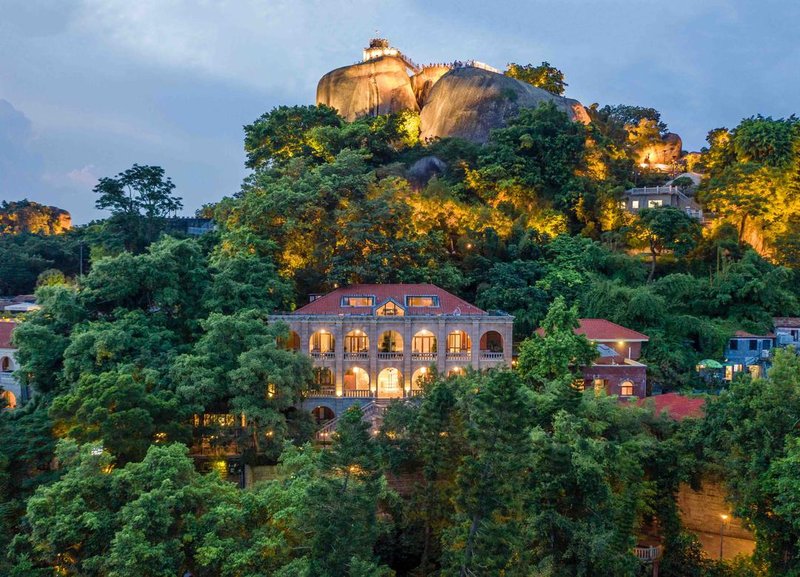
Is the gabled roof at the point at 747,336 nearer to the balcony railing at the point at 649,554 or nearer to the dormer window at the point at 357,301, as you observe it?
the balcony railing at the point at 649,554

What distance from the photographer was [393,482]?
28.6 meters

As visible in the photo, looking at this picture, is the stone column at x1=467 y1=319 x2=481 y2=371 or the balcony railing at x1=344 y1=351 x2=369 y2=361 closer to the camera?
the balcony railing at x1=344 y1=351 x2=369 y2=361

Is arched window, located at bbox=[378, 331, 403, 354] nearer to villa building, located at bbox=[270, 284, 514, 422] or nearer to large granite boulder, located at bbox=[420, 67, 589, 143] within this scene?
villa building, located at bbox=[270, 284, 514, 422]

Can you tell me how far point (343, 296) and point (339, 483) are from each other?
22.5m

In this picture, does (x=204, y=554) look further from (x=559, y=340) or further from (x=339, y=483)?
(x=559, y=340)

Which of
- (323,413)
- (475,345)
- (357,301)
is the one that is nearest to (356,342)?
(357,301)

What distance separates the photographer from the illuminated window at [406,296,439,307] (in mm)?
39750

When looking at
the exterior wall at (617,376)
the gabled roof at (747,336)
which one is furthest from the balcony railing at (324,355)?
the gabled roof at (747,336)

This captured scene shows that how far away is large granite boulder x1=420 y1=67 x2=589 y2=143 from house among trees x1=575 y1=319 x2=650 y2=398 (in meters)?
36.5

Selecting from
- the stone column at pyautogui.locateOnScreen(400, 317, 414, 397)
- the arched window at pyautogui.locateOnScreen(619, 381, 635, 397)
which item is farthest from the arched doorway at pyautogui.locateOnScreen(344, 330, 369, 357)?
the arched window at pyautogui.locateOnScreen(619, 381, 635, 397)

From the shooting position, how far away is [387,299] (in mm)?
39125

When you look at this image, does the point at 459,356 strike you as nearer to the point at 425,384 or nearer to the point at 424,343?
the point at 424,343

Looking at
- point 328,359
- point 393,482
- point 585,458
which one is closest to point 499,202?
point 328,359

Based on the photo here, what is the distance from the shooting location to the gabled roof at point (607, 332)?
37.6 meters
